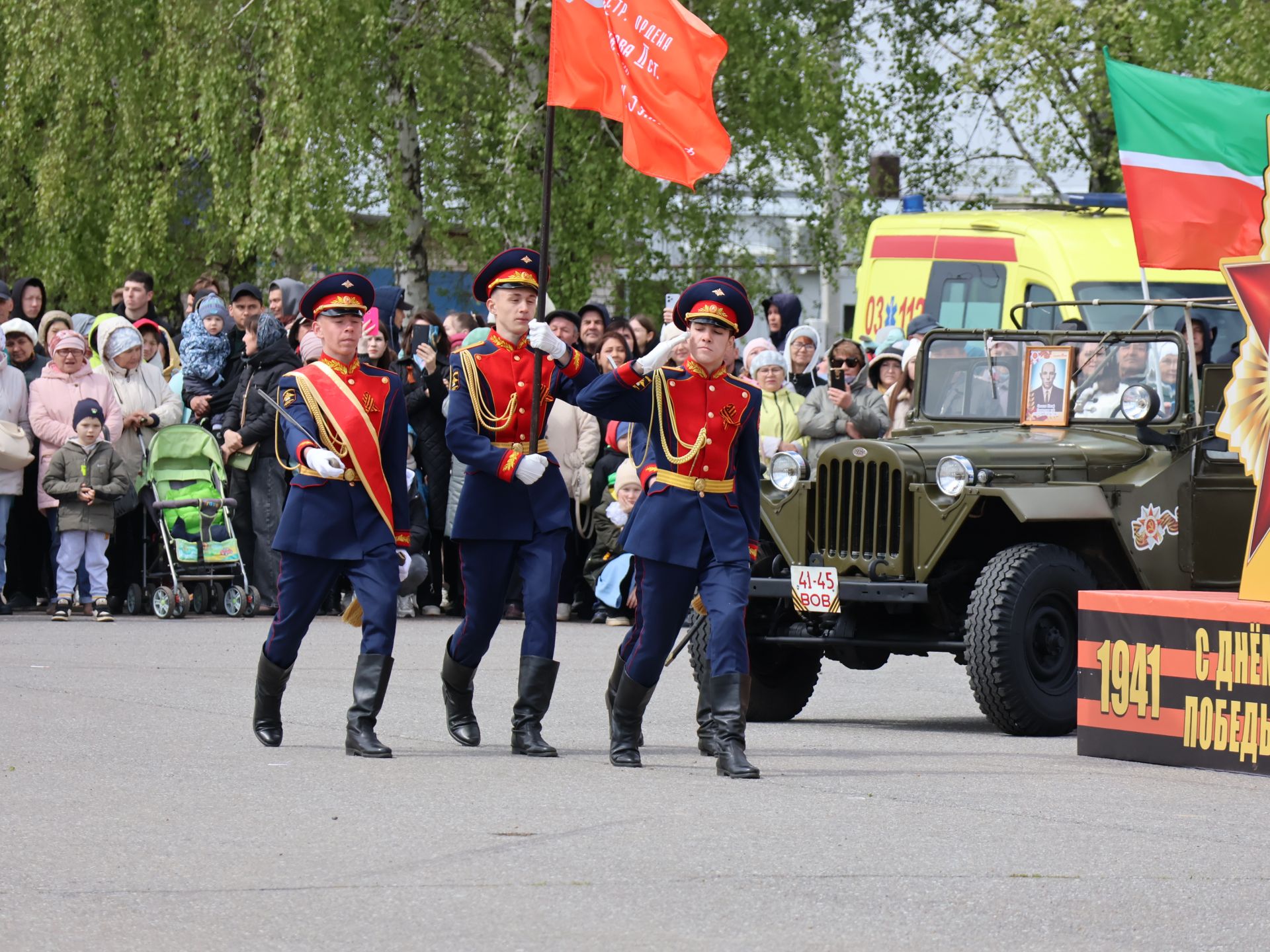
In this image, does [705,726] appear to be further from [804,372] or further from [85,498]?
[804,372]

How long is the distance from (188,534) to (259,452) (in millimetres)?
866

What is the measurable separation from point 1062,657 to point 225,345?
→ 7.94m

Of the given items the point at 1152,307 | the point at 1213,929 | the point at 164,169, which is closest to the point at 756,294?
the point at 164,169

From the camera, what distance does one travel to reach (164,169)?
27.3m

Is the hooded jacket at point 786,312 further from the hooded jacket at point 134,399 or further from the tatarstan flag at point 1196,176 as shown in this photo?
the tatarstan flag at point 1196,176

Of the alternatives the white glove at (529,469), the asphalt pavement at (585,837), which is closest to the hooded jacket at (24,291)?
the asphalt pavement at (585,837)

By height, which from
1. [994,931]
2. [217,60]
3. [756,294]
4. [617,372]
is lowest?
[994,931]

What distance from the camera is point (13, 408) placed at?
15945 millimetres

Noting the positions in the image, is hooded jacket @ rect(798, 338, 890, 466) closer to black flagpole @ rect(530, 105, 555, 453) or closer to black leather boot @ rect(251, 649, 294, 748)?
black flagpole @ rect(530, 105, 555, 453)

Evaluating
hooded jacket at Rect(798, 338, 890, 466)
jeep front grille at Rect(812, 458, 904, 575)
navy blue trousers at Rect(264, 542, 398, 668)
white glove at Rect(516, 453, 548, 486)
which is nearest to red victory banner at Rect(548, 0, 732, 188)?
white glove at Rect(516, 453, 548, 486)

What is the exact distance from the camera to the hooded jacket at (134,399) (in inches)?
644

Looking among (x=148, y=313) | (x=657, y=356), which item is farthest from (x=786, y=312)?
(x=657, y=356)

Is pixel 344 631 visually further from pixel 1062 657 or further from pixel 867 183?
pixel 867 183

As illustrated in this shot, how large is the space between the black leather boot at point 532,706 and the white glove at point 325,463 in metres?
1.06
